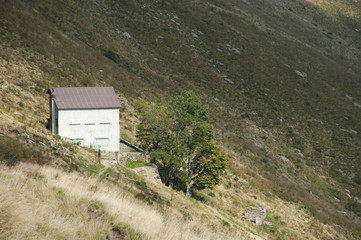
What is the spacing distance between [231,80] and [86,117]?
4696 cm

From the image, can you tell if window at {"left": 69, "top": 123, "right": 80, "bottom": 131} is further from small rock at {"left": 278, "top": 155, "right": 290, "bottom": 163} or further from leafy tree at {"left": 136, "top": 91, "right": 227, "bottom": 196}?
small rock at {"left": 278, "top": 155, "right": 290, "bottom": 163}

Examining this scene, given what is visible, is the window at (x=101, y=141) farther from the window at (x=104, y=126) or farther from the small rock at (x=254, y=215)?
the small rock at (x=254, y=215)

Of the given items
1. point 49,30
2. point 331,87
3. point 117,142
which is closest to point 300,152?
point 331,87

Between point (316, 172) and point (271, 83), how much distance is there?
2656 centimetres

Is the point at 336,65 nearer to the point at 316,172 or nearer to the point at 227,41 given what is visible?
the point at 227,41

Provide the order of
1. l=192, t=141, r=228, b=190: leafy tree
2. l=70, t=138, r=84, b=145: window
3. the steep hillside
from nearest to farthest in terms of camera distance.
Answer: l=70, t=138, r=84, b=145: window
l=192, t=141, r=228, b=190: leafy tree
the steep hillside

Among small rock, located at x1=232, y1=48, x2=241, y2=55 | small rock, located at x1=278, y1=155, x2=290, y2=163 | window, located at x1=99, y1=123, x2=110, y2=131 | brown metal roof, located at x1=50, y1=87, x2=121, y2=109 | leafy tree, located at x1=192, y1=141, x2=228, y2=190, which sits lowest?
small rock, located at x1=278, y1=155, x2=290, y2=163

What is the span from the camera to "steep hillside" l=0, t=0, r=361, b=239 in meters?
46.0

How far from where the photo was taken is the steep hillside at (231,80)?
46000mm


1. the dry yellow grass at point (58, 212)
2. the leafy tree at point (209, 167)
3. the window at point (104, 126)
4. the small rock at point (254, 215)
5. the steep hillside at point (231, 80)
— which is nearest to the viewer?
the dry yellow grass at point (58, 212)

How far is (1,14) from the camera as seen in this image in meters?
56.2

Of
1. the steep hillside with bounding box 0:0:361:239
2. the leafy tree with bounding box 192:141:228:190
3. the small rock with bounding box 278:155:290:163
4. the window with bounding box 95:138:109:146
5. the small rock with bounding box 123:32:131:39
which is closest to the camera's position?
the window with bounding box 95:138:109:146

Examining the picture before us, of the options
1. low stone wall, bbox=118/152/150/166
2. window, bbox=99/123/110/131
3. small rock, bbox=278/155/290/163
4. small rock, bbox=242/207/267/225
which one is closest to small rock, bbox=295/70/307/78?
small rock, bbox=278/155/290/163

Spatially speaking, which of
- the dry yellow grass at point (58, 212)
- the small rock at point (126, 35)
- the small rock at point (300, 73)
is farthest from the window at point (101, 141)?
the small rock at point (300, 73)
